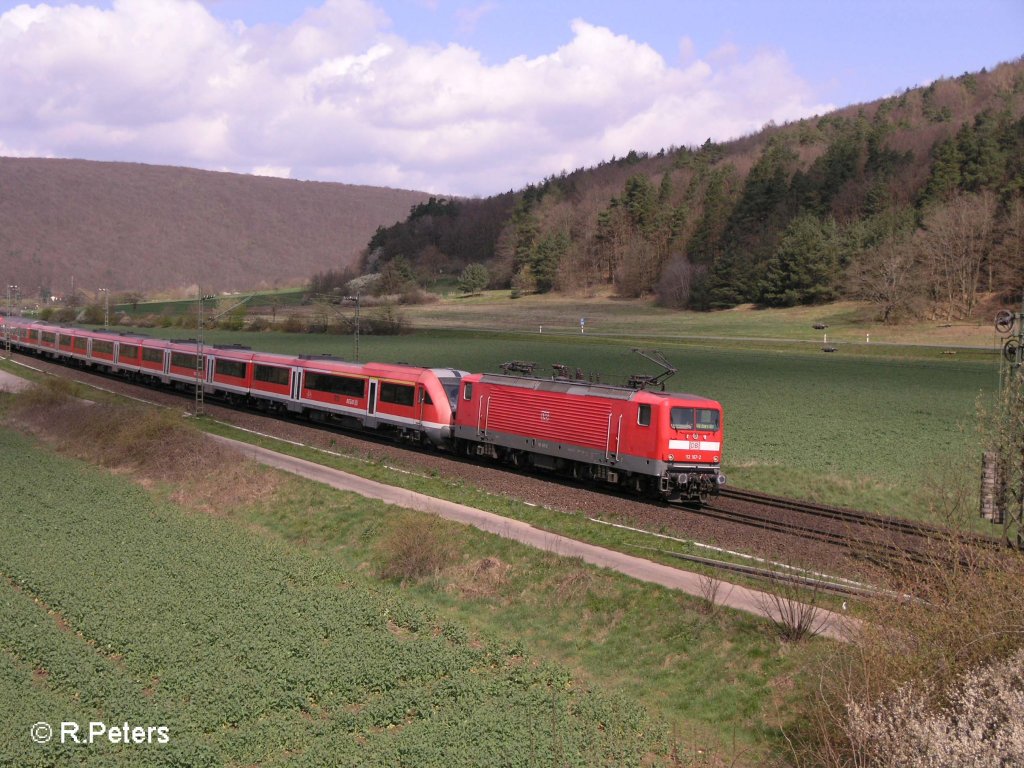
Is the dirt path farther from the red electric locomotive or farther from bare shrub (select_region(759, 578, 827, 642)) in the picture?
the red electric locomotive

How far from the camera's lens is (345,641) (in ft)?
59.2

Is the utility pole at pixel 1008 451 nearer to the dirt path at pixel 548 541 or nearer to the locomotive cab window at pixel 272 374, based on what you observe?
the dirt path at pixel 548 541

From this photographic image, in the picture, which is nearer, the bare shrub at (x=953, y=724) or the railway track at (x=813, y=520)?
the bare shrub at (x=953, y=724)

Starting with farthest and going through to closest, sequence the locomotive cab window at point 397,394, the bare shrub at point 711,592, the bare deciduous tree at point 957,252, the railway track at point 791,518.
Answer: the bare deciduous tree at point 957,252
the locomotive cab window at point 397,394
the railway track at point 791,518
the bare shrub at point 711,592

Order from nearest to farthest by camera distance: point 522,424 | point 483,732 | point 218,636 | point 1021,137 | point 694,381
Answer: point 483,732 < point 218,636 < point 522,424 < point 694,381 < point 1021,137

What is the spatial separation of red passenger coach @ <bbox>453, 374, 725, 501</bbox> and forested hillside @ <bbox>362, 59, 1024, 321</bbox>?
62466mm

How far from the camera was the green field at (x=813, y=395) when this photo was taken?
1302 inches

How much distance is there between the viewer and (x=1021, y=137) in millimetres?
104812

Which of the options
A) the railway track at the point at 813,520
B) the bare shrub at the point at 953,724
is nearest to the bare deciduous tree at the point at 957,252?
the railway track at the point at 813,520

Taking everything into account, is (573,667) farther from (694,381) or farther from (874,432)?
(694,381)

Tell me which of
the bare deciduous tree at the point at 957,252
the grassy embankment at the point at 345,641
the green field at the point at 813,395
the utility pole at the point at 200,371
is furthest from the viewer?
the bare deciduous tree at the point at 957,252

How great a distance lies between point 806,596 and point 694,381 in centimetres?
3780

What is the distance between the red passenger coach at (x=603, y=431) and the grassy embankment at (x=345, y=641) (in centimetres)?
670

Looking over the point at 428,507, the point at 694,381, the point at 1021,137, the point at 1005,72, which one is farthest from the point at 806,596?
the point at 1005,72
